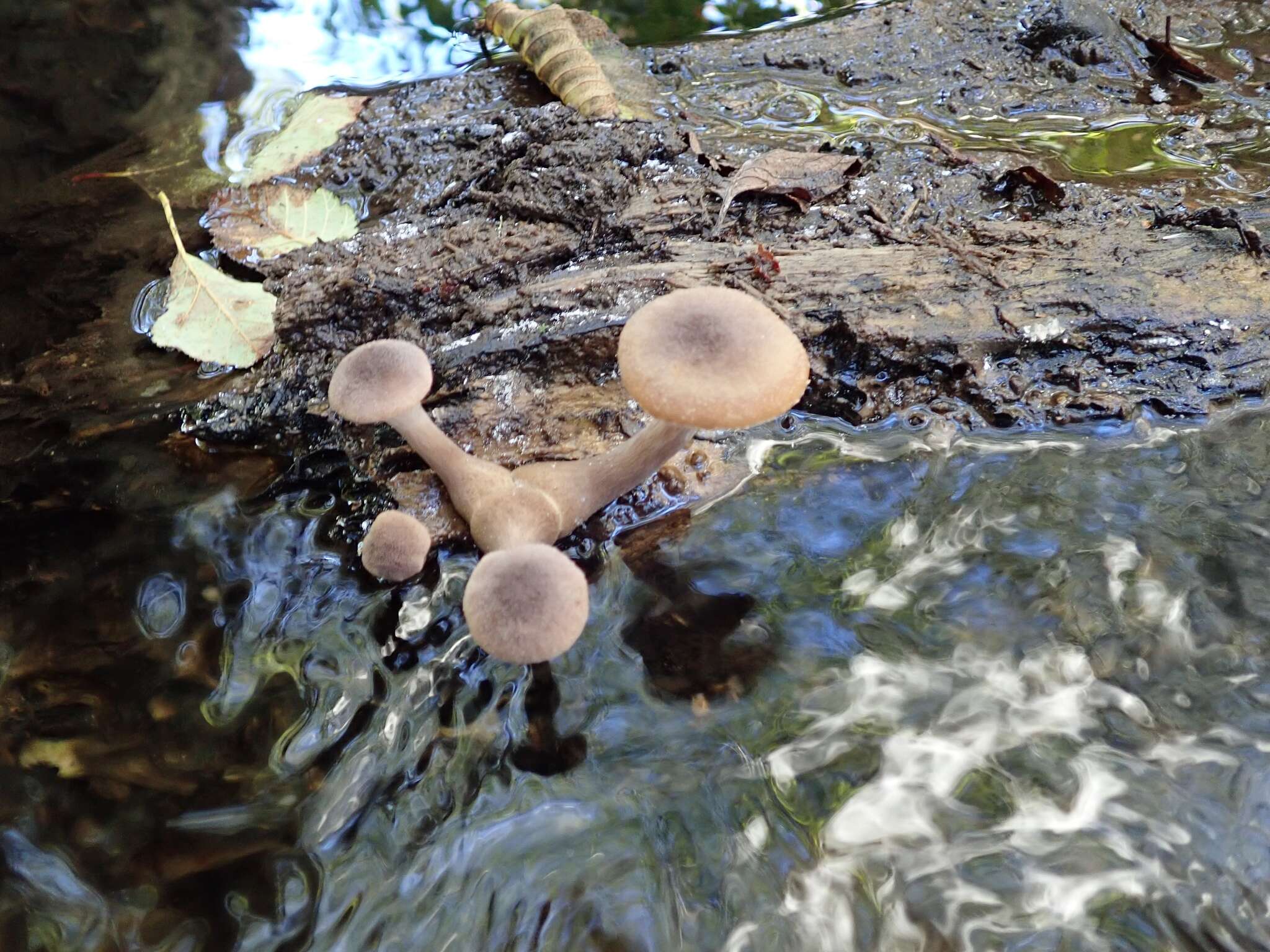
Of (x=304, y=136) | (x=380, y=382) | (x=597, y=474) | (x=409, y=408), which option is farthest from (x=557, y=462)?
(x=304, y=136)

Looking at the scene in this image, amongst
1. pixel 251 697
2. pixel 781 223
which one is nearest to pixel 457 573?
pixel 251 697

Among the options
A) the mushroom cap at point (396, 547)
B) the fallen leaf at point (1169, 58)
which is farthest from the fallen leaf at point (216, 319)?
the fallen leaf at point (1169, 58)

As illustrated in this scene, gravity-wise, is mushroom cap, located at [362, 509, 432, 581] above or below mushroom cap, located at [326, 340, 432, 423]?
below

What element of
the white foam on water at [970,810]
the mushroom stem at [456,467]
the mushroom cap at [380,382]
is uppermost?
the mushroom cap at [380,382]

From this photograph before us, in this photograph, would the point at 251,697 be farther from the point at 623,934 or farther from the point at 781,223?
the point at 781,223

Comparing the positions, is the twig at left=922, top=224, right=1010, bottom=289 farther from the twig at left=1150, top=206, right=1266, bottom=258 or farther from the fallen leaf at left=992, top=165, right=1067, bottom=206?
the twig at left=1150, top=206, right=1266, bottom=258

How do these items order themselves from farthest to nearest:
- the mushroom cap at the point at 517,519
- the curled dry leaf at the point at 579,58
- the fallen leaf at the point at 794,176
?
1. the curled dry leaf at the point at 579,58
2. the fallen leaf at the point at 794,176
3. the mushroom cap at the point at 517,519

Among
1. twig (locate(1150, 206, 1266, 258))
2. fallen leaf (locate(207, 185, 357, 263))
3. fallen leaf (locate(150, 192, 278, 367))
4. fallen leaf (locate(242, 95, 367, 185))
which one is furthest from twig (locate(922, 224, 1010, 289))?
fallen leaf (locate(242, 95, 367, 185))

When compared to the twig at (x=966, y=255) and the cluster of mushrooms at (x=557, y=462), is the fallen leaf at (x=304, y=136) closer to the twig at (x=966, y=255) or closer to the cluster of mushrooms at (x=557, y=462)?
the cluster of mushrooms at (x=557, y=462)
